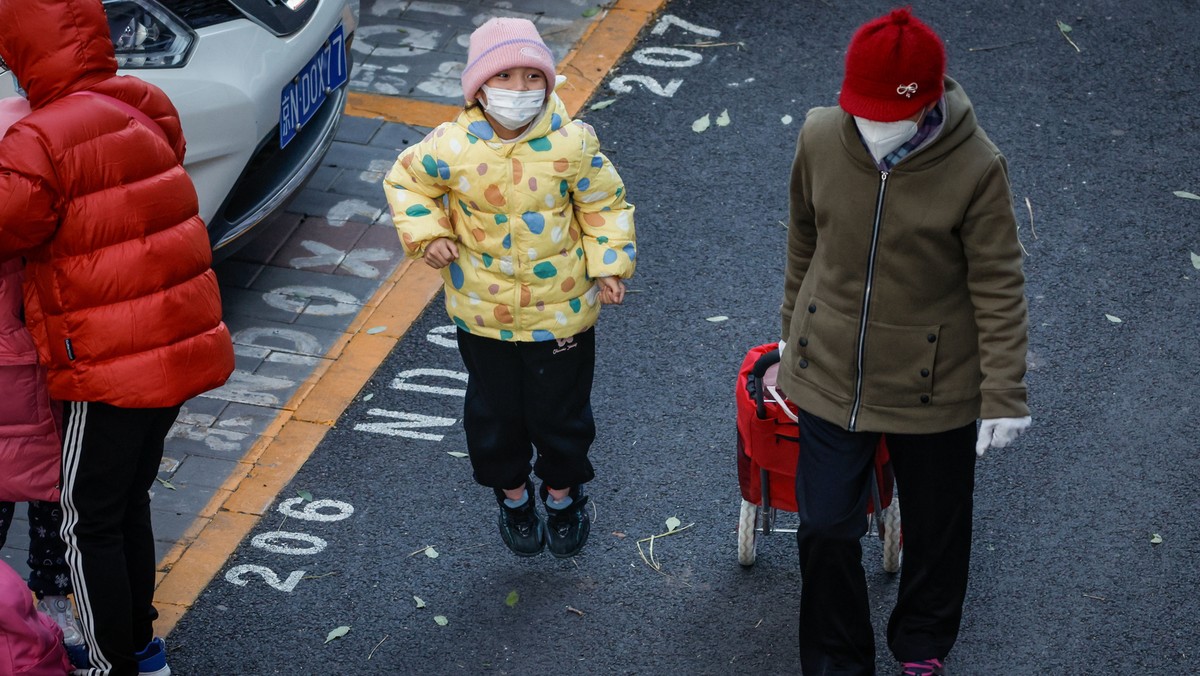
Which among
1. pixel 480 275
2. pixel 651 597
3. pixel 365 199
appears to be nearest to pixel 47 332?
pixel 480 275

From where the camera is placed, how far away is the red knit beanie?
11.0 feet

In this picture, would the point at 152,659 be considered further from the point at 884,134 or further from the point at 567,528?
the point at 884,134

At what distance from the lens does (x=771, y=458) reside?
13.9 ft

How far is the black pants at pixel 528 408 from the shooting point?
14.2ft

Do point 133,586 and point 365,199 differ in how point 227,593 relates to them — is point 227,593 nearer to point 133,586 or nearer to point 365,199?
point 133,586

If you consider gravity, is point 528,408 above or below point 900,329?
below

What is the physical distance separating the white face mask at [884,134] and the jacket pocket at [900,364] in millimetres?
430

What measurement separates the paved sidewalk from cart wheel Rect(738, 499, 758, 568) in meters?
1.62

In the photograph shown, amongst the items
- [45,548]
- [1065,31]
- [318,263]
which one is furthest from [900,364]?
[1065,31]

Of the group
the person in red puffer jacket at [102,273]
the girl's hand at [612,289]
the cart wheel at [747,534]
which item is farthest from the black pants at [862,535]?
the person in red puffer jacket at [102,273]

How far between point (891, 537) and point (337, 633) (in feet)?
5.48

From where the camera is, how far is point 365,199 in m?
6.82

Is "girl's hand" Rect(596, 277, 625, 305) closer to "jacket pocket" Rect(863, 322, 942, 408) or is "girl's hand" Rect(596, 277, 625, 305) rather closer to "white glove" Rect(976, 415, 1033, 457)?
"jacket pocket" Rect(863, 322, 942, 408)

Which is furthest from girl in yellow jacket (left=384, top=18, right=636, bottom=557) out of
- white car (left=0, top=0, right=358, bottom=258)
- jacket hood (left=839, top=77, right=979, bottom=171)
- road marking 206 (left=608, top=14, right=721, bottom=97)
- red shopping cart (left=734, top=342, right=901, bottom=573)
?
road marking 206 (left=608, top=14, right=721, bottom=97)
